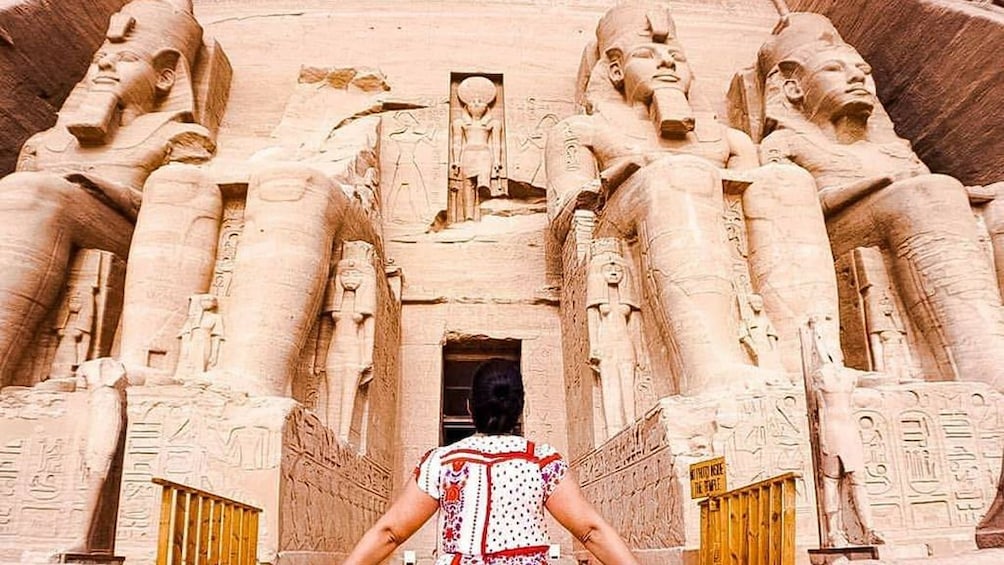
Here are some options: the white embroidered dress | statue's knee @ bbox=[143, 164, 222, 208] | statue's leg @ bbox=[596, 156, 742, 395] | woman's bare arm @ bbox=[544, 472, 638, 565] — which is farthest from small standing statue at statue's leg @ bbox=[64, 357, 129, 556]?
statue's leg @ bbox=[596, 156, 742, 395]

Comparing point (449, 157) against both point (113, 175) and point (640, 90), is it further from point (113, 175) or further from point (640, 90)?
point (113, 175)

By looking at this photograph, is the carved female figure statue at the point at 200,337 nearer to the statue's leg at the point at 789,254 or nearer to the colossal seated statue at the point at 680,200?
the colossal seated statue at the point at 680,200

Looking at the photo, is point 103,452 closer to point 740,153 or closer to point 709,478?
point 709,478

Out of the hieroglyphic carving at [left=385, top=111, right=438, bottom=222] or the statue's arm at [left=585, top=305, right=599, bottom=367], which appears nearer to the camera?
the statue's arm at [left=585, top=305, right=599, bottom=367]

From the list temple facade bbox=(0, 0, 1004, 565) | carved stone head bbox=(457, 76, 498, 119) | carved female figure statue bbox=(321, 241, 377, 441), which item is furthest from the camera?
carved stone head bbox=(457, 76, 498, 119)

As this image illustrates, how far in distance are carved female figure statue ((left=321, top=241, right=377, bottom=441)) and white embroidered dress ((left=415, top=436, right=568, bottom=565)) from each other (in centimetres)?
271

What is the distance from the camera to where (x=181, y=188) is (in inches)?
175

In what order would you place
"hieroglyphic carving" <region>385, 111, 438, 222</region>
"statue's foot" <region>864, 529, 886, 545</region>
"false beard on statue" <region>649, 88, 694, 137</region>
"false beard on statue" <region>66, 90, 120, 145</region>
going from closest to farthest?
"statue's foot" <region>864, 529, 886, 545</region>
"false beard on statue" <region>66, 90, 120, 145</region>
"false beard on statue" <region>649, 88, 694, 137</region>
"hieroglyphic carving" <region>385, 111, 438, 222</region>

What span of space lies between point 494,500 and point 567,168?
3663 mm

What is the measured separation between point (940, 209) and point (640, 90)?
1852 millimetres

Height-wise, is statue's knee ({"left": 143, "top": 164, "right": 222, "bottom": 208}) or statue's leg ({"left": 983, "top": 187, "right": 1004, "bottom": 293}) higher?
statue's knee ({"left": 143, "top": 164, "right": 222, "bottom": 208})

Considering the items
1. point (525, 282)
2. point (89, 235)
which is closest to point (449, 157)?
point (525, 282)

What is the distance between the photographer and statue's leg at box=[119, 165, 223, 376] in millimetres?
4051

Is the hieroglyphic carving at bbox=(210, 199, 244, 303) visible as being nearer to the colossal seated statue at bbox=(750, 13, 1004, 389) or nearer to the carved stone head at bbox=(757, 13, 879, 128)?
the colossal seated statue at bbox=(750, 13, 1004, 389)
